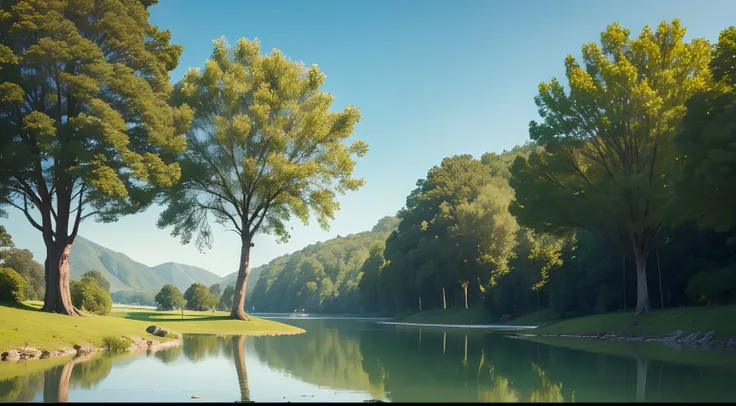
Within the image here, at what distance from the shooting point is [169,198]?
119ft

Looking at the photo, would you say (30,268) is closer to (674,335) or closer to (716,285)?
(674,335)

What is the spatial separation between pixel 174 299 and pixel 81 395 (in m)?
73.5

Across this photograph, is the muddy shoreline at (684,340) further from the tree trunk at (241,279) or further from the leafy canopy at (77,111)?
the leafy canopy at (77,111)

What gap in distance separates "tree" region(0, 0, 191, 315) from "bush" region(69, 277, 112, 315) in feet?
27.3

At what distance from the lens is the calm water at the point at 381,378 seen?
9336 mm

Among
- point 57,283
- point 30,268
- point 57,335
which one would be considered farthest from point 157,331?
point 30,268

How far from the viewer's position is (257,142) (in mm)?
35250

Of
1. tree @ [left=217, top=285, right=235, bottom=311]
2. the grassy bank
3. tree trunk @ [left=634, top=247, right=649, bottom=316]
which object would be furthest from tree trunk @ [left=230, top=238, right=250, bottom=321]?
tree @ [left=217, top=285, right=235, bottom=311]

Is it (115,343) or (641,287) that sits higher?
(641,287)

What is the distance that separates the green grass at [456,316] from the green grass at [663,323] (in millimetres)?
23579

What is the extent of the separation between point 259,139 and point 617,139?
2129 cm

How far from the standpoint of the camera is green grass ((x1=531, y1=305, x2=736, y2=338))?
79.7 feet

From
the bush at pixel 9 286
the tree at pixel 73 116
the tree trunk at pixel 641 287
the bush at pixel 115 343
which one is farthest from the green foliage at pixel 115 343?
the tree trunk at pixel 641 287

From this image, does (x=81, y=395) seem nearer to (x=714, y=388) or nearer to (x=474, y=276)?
(x=714, y=388)
